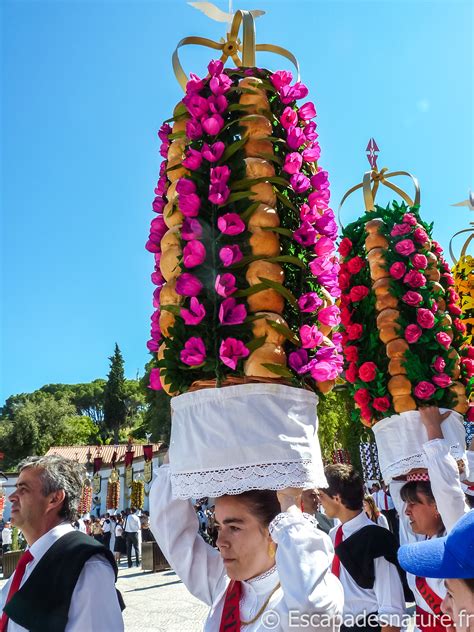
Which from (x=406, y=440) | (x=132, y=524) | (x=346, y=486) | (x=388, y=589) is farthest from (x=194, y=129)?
(x=132, y=524)

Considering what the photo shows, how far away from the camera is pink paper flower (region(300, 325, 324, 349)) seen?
2.55 meters

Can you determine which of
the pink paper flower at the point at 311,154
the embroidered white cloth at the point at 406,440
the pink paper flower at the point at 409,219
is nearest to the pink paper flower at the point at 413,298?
the pink paper flower at the point at 409,219

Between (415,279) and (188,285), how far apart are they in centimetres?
198

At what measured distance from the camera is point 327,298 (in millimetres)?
2912

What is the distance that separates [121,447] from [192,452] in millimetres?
49750

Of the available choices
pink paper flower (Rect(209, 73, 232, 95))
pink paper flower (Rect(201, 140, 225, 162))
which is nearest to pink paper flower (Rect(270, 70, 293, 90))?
pink paper flower (Rect(209, 73, 232, 95))

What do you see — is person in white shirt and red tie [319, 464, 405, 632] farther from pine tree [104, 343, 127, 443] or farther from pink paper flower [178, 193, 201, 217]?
pine tree [104, 343, 127, 443]

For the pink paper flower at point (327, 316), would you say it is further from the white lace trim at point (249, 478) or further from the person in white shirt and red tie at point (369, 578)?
the person in white shirt and red tie at point (369, 578)

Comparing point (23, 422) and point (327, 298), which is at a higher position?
point (23, 422)

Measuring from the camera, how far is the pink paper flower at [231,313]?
2.42 metres

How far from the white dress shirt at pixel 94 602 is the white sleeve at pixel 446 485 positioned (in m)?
1.86

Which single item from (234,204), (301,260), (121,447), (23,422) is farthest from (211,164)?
(23,422)

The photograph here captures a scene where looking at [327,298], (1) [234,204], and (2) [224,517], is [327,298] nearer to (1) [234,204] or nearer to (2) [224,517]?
(1) [234,204]

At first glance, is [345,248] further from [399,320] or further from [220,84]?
[220,84]
